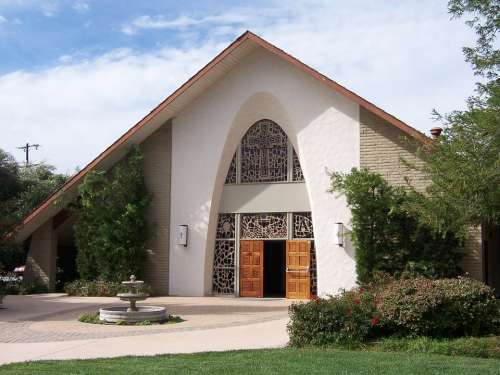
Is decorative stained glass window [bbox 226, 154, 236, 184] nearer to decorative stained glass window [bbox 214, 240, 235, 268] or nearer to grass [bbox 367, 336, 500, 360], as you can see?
decorative stained glass window [bbox 214, 240, 235, 268]

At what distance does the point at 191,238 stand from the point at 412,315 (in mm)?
11521

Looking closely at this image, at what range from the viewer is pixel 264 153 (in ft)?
69.3

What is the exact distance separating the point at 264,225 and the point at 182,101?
15.7 ft

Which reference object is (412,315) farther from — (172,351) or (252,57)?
(252,57)

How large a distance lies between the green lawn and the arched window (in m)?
11.4

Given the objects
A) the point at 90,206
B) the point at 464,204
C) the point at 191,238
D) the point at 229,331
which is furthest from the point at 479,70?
the point at 90,206

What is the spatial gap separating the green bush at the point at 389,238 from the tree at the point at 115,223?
23.4ft

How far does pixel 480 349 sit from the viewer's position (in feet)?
32.4

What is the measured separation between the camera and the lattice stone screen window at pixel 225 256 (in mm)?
21234

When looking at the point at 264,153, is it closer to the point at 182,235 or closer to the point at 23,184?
the point at 182,235

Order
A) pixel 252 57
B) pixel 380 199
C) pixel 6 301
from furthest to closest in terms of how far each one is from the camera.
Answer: pixel 252 57, pixel 6 301, pixel 380 199

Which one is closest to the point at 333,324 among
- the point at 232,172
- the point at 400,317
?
the point at 400,317

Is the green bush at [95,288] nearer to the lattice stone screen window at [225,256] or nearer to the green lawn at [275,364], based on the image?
the lattice stone screen window at [225,256]

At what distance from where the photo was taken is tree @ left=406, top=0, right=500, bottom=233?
966 centimetres
